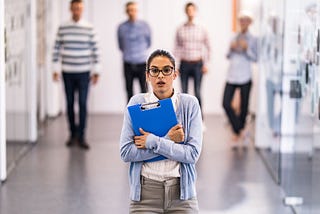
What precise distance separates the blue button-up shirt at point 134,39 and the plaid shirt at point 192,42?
0.47 m

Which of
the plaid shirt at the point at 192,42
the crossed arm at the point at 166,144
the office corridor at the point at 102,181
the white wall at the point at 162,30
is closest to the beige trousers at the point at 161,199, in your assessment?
the crossed arm at the point at 166,144

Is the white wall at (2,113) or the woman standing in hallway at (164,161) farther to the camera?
the white wall at (2,113)

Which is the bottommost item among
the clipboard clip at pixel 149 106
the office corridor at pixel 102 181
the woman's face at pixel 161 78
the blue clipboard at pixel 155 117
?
the office corridor at pixel 102 181

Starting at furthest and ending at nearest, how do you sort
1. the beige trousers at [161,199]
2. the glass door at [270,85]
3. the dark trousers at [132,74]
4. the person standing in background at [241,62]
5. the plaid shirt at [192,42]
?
1. the dark trousers at [132,74]
2. the plaid shirt at [192,42]
3. the person standing in background at [241,62]
4. the glass door at [270,85]
5. the beige trousers at [161,199]

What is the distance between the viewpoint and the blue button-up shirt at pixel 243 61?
29.1 ft

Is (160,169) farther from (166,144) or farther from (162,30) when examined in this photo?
(162,30)

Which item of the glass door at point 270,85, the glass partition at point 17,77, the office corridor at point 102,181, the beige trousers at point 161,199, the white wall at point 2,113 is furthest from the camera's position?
the glass partition at point 17,77

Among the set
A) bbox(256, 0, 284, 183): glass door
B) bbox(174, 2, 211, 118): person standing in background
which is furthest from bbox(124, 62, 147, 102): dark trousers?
bbox(256, 0, 284, 183): glass door

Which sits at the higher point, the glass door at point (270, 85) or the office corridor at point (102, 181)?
the glass door at point (270, 85)

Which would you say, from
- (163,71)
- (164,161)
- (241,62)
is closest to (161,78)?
(163,71)

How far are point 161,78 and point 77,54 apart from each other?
502 centimetres

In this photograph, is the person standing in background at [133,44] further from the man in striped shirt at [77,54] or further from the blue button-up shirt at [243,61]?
the blue button-up shirt at [243,61]

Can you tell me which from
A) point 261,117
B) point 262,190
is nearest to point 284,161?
point 262,190

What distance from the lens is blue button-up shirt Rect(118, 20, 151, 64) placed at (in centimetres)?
973
